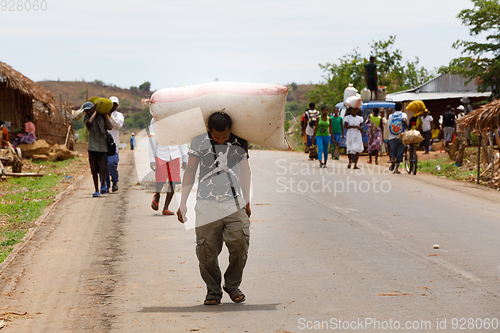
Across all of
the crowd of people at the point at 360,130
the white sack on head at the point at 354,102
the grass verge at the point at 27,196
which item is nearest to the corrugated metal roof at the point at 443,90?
the crowd of people at the point at 360,130

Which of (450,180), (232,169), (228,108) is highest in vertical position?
(228,108)

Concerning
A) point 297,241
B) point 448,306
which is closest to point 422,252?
point 297,241

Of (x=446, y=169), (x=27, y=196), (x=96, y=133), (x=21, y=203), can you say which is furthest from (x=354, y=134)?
(x=21, y=203)

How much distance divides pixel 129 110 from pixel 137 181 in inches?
3063

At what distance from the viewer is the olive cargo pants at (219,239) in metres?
5.49

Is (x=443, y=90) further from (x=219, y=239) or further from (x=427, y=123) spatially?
(x=219, y=239)

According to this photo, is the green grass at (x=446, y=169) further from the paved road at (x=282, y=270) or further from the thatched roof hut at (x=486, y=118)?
the paved road at (x=282, y=270)

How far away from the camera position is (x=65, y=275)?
6.64m

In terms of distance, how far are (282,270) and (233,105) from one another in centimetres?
207

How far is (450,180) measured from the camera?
17453 mm

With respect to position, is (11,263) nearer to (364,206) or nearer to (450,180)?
(364,206)

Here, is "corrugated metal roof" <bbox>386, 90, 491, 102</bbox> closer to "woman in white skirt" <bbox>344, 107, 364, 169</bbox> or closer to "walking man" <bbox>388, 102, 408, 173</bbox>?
"woman in white skirt" <bbox>344, 107, 364, 169</bbox>

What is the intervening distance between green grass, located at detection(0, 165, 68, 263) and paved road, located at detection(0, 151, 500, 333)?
1.15ft

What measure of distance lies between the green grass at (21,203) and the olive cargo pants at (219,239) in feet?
10.5
